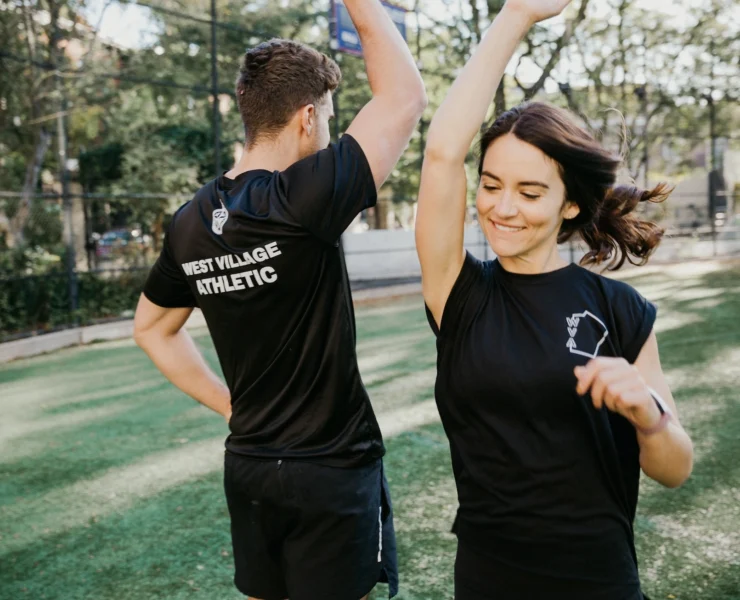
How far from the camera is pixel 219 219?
1836 mm

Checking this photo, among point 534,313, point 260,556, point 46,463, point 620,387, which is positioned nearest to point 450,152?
point 534,313

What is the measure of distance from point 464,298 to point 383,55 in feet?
2.26

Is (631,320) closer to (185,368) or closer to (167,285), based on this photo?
(167,285)

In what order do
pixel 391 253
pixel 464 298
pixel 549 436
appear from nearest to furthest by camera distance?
pixel 549 436
pixel 464 298
pixel 391 253

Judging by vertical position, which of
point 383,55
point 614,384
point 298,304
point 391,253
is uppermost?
point 383,55

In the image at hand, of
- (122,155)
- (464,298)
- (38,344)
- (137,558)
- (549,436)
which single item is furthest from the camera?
(122,155)

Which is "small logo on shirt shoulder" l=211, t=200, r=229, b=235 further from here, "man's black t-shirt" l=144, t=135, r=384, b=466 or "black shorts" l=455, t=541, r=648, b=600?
"black shorts" l=455, t=541, r=648, b=600

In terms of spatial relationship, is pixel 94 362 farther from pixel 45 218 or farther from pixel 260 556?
pixel 260 556

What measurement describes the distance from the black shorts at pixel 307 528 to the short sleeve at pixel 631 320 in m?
0.74

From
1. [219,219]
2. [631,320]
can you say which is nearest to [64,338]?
[219,219]

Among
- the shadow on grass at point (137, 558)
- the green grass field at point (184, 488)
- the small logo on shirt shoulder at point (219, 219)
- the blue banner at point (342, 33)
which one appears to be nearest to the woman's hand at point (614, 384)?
the small logo on shirt shoulder at point (219, 219)

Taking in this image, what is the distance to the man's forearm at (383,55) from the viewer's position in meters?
1.84

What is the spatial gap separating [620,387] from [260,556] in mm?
1150

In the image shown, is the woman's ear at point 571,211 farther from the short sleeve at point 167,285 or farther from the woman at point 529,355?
the short sleeve at point 167,285
